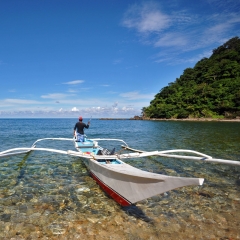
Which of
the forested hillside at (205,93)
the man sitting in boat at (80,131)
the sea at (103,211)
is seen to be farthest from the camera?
the forested hillside at (205,93)

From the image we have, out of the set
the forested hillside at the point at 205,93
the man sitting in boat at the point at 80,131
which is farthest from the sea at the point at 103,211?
the forested hillside at the point at 205,93

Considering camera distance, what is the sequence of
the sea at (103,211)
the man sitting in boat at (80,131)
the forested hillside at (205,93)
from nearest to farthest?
1. the sea at (103,211)
2. the man sitting in boat at (80,131)
3. the forested hillside at (205,93)

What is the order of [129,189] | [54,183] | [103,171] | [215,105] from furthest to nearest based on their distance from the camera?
[215,105] < [54,183] < [103,171] < [129,189]

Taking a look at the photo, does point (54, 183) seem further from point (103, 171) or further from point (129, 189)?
point (129, 189)

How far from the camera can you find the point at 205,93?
231 feet

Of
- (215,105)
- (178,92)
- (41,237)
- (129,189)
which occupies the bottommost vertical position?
(41,237)

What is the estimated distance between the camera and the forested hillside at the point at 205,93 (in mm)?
64500

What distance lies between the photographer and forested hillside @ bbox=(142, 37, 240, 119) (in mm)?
64500

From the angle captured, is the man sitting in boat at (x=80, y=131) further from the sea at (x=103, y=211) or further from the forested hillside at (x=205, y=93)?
the forested hillside at (x=205, y=93)

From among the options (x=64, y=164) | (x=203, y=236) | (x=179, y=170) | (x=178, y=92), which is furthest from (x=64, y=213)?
(x=178, y=92)

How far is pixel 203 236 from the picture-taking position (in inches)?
165

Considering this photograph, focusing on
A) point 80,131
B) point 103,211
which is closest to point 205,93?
point 80,131

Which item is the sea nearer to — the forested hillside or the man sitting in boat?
the man sitting in boat

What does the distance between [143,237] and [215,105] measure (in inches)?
2858
